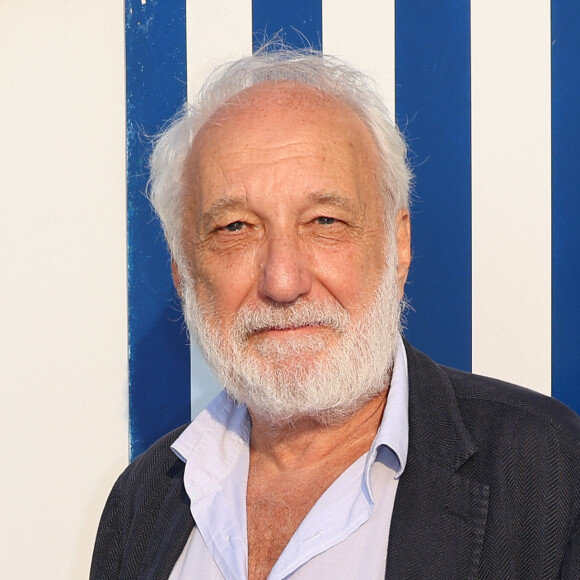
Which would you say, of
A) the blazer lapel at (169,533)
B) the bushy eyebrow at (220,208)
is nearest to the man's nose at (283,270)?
the bushy eyebrow at (220,208)

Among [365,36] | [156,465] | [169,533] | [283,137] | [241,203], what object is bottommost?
[169,533]

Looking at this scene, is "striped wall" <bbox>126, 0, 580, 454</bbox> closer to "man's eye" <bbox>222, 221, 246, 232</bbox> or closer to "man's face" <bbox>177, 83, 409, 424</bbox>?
"man's face" <bbox>177, 83, 409, 424</bbox>

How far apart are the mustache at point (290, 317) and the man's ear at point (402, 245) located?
0.90 ft

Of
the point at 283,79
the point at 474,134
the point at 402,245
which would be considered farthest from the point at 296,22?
the point at 402,245

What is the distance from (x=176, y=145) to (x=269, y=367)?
63cm

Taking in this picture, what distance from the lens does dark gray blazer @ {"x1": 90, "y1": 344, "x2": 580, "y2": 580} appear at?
151 centimetres

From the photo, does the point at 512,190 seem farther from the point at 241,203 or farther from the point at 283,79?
the point at 241,203

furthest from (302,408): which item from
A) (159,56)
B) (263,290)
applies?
(159,56)

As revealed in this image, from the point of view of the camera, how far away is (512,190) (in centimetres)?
227

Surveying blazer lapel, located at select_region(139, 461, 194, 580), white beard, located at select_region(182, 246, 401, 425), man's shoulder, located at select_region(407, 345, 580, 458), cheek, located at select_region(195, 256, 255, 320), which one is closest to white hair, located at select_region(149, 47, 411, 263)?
cheek, located at select_region(195, 256, 255, 320)

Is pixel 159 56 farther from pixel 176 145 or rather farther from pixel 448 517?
pixel 448 517

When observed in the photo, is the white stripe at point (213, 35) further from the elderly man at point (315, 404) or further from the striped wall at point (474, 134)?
the elderly man at point (315, 404)

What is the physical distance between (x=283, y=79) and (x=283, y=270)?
0.51m

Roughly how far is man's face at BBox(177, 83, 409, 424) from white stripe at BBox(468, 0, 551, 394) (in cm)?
45
